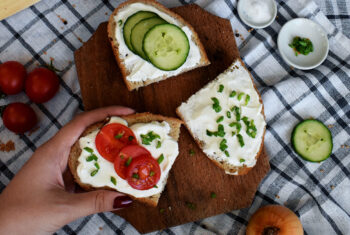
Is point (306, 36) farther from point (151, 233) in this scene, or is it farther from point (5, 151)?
point (5, 151)

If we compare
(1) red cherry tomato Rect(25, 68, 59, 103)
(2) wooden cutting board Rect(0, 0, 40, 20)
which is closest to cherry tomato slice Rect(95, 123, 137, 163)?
(1) red cherry tomato Rect(25, 68, 59, 103)

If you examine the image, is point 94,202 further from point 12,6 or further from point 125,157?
point 12,6

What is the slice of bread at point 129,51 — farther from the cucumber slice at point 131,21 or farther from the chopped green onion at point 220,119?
the chopped green onion at point 220,119

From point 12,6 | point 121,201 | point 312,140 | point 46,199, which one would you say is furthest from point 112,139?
point 312,140

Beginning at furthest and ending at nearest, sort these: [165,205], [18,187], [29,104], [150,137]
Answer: [29,104]
[165,205]
[150,137]
[18,187]

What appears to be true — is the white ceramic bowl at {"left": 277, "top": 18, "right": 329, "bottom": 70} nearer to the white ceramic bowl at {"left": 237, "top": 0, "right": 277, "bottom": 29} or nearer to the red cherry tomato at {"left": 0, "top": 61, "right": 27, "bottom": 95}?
the white ceramic bowl at {"left": 237, "top": 0, "right": 277, "bottom": 29}

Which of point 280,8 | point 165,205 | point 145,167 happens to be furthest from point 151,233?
point 280,8

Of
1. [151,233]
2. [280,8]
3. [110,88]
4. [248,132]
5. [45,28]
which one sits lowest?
[151,233]
